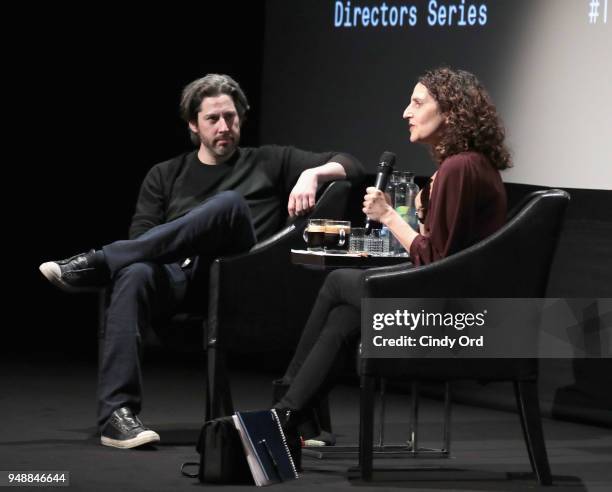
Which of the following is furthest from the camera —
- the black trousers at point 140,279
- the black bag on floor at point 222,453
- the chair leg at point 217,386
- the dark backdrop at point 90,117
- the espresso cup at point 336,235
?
the dark backdrop at point 90,117

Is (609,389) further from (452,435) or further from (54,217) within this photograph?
(54,217)

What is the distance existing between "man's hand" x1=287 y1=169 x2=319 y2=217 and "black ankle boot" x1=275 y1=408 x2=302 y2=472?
34.7 inches

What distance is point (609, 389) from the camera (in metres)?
4.95

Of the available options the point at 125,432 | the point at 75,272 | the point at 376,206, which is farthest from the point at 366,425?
the point at 75,272

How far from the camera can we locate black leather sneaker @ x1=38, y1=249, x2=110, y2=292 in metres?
4.17

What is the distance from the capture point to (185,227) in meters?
4.20

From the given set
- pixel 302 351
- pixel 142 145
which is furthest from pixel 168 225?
pixel 142 145

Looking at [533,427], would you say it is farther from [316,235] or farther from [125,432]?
[125,432]

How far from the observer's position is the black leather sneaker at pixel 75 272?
417 centimetres

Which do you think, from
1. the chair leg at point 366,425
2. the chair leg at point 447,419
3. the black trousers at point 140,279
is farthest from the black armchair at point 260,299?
the chair leg at point 366,425

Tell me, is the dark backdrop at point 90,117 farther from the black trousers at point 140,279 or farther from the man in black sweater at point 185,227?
the black trousers at point 140,279

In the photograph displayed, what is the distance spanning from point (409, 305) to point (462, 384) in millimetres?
1978

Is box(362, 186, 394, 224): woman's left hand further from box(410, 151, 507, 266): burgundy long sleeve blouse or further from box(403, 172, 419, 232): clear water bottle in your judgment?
box(403, 172, 419, 232): clear water bottle

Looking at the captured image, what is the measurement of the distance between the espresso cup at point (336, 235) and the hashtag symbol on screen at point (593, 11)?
5.56 ft
